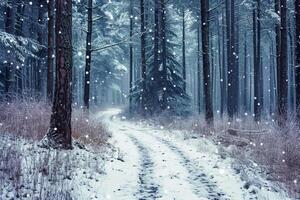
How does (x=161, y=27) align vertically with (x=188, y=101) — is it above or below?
above

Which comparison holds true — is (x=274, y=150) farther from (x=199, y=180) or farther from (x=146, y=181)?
(x=146, y=181)

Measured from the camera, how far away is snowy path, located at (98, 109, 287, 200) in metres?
6.99

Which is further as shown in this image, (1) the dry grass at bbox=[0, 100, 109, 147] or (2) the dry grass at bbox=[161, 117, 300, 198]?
(1) the dry grass at bbox=[0, 100, 109, 147]

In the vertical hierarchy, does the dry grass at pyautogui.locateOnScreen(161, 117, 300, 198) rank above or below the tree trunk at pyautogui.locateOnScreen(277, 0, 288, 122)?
below

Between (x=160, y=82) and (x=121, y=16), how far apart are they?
1668cm

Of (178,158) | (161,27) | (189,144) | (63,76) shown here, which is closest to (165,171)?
(178,158)

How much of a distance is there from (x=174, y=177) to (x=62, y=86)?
3856 millimetres

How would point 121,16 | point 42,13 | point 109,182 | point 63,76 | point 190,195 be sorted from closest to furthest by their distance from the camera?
point 190,195 < point 109,182 < point 63,76 < point 42,13 < point 121,16

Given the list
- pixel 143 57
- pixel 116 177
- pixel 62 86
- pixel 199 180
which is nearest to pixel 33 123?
pixel 62 86

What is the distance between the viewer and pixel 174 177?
831cm

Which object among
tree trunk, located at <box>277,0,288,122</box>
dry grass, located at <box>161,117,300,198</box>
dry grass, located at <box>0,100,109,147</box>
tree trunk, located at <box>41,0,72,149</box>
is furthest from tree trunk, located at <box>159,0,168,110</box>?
tree trunk, located at <box>41,0,72,149</box>

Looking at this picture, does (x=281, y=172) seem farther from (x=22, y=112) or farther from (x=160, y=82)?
(x=160, y=82)

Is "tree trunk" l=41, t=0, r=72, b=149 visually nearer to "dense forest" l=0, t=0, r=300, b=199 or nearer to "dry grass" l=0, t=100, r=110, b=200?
"dense forest" l=0, t=0, r=300, b=199

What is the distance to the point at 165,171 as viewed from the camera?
29.4ft
